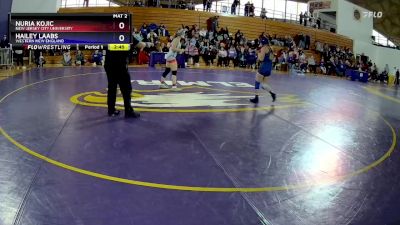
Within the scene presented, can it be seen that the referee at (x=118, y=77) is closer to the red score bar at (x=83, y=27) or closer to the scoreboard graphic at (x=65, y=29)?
the scoreboard graphic at (x=65, y=29)

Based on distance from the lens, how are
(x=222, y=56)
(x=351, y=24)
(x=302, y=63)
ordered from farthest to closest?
(x=351, y=24), (x=302, y=63), (x=222, y=56)

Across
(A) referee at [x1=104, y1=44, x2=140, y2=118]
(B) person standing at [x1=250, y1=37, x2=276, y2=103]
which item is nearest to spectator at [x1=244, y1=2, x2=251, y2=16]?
(B) person standing at [x1=250, y1=37, x2=276, y2=103]

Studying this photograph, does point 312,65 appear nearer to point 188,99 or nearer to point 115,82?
point 188,99

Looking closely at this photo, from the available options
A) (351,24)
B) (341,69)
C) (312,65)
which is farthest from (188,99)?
(351,24)

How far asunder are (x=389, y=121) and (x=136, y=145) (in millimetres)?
5962

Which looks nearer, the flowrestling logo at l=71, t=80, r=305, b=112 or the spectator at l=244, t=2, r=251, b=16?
the flowrestling logo at l=71, t=80, r=305, b=112

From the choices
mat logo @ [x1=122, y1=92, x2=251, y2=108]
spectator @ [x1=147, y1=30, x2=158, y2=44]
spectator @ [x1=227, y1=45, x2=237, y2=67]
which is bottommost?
mat logo @ [x1=122, y1=92, x2=251, y2=108]

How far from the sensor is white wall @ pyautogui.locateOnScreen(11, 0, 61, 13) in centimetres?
1739

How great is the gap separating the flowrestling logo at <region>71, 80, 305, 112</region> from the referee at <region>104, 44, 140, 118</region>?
75cm

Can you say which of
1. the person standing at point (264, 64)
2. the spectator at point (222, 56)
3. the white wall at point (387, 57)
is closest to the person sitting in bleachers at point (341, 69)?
the spectator at point (222, 56)

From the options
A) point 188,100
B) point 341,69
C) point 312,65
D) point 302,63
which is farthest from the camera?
point 341,69

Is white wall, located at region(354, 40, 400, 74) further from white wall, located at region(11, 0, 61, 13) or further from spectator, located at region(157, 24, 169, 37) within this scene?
white wall, located at region(11, 0, 61, 13)

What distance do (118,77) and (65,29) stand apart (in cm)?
137

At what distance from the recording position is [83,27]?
248 inches
